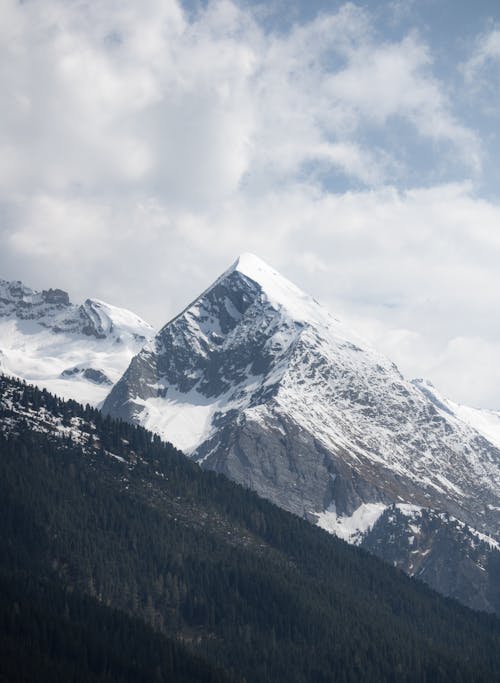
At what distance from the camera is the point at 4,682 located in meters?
180

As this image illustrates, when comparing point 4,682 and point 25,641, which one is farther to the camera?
point 25,641

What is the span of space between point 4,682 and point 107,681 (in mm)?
22608

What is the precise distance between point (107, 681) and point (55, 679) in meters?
11.5

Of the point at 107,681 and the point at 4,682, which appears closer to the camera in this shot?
the point at 4,682

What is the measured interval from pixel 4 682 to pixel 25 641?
18.2 meters

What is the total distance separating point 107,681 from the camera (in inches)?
7717

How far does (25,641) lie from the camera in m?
198

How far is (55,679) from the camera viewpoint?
18838 cm

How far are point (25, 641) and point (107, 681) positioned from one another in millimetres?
17142

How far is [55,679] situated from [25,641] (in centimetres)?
1296
